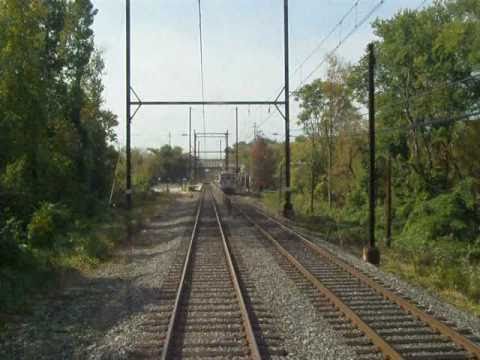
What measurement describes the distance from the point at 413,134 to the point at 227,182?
39.8 m

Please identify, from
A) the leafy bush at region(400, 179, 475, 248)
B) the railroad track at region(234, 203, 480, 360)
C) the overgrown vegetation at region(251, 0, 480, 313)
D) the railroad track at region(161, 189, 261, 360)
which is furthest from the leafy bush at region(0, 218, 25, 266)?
Result: the leafy bush at region(400, 179, 475, 248)

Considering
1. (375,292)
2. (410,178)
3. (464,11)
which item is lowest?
(375,292)

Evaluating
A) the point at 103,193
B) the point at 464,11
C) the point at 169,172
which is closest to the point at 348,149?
the point at 464,11

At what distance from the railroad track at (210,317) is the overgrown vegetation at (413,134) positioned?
919 centimetres

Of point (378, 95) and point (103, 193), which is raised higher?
point (378, 95)

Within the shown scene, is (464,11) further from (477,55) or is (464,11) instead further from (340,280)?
(340,280)

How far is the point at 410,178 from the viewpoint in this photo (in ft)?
122

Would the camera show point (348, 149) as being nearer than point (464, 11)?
No

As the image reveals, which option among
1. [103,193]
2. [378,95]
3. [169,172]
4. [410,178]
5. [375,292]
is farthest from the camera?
[169,172]

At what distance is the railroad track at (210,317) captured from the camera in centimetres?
843

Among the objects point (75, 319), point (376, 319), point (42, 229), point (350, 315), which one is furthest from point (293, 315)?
point (42, 229)

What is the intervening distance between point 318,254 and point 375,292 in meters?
6.39

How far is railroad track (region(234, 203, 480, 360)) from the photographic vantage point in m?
8.37

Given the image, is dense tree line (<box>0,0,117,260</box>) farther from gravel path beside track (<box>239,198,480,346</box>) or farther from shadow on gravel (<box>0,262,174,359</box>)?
gravel path beside track (<box>239,198,480,346</box>)
